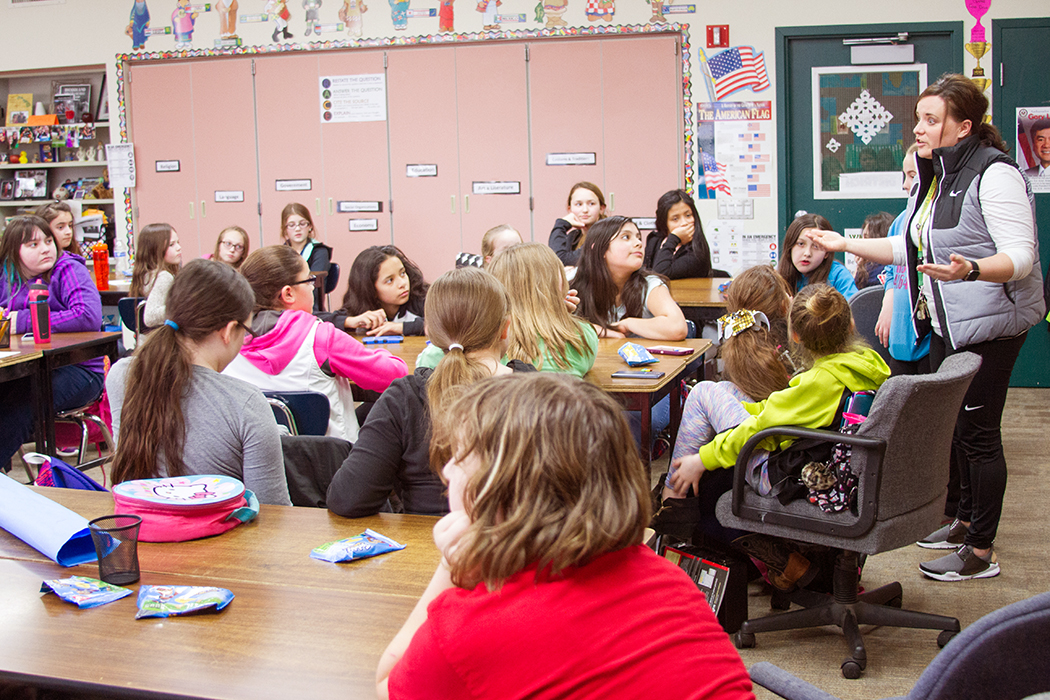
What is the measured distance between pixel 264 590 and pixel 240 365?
1555 millimetres

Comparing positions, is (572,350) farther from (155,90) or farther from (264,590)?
(155,90)

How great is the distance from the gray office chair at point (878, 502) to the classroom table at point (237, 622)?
99cm

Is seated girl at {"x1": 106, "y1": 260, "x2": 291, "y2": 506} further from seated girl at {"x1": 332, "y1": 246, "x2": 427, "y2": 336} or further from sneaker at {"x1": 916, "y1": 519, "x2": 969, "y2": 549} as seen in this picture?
sneaker at {"x1": 916, "y1": 519, "x2": 969, "y2": 549}

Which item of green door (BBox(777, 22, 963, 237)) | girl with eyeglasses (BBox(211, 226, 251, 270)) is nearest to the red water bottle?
girl with eyeglasses (BBox(211, 226, 251, 270))

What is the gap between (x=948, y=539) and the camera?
308 centimetres

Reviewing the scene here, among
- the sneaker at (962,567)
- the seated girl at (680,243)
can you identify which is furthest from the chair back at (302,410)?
the seated girl at (680,243)

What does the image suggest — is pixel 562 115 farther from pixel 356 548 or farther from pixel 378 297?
pixel 356 548

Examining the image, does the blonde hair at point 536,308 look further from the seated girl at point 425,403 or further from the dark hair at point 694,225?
the dark hair at point 694,225

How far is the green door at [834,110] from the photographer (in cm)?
575

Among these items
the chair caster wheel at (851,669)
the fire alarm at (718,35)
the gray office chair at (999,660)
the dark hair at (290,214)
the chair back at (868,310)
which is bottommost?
the chair caster wheel at (851,669)

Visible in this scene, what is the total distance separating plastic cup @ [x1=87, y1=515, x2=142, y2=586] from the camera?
1.31m

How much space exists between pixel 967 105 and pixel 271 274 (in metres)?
2.14

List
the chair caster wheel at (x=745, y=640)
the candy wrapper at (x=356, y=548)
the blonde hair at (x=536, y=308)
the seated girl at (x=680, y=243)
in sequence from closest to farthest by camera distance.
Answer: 1. the candy wrapper at (x=356, y=548)
2. the chair caster wheel at (x=745, y=640)
3. the blonde hair at (x=536, y=308)
4. the seated girl at (x=680, y=243)

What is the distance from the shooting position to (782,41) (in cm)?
586
